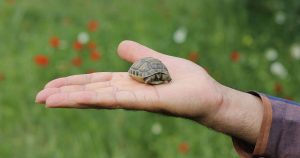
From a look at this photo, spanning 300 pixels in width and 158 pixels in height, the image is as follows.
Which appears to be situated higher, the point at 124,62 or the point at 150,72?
the point at 150,72

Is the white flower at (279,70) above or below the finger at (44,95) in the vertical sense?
below

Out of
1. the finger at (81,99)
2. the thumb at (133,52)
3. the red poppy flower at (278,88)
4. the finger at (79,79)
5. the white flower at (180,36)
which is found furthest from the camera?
the white flower at (180,36)

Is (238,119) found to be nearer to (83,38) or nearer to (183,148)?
(183,148)

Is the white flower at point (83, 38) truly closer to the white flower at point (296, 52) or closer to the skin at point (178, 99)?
the white flower at point (296, 52)

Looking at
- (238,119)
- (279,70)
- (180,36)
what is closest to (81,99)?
(238,119)

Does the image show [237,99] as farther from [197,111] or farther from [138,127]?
[138,127]

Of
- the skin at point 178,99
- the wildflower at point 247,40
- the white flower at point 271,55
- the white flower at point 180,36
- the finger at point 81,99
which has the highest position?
the finger at point 81,99

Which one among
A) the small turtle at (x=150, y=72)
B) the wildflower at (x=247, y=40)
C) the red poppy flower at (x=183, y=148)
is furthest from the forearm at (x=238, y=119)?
the wildflower at (x=247, y=40)
